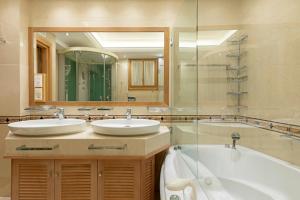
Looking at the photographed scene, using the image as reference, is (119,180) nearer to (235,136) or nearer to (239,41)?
(235,136)

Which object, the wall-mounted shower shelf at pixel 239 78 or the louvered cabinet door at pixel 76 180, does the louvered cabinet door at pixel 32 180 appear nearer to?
the louvered cabinet door at pixel 76 180

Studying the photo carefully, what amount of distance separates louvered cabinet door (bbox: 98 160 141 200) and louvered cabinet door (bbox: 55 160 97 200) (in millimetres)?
61

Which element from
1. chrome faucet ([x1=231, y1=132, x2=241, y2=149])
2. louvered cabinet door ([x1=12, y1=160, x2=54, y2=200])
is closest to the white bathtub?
chrome faucet ([x1=231, y1=132, x2=241, y2=149])

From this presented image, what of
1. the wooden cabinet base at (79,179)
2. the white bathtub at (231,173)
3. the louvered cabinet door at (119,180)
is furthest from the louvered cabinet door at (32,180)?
the white bathtub at (231,173)

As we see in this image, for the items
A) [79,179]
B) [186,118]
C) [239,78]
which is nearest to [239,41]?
[239,78]

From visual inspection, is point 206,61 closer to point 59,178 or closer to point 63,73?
point 63,73

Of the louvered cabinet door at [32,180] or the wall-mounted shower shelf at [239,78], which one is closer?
the louvered cabinet door at [32,180]

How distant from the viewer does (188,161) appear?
79.4 inches

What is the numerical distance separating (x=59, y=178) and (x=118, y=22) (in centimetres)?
157

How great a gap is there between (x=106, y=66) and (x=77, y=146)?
0.92 metres

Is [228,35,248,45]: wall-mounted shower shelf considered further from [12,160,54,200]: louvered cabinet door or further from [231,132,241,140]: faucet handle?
[12,160,54,200]: louvered cabinet door

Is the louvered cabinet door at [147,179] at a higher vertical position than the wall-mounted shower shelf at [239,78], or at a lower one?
lower

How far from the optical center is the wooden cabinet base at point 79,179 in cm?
180

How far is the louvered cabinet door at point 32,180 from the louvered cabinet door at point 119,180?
0.40 meters
